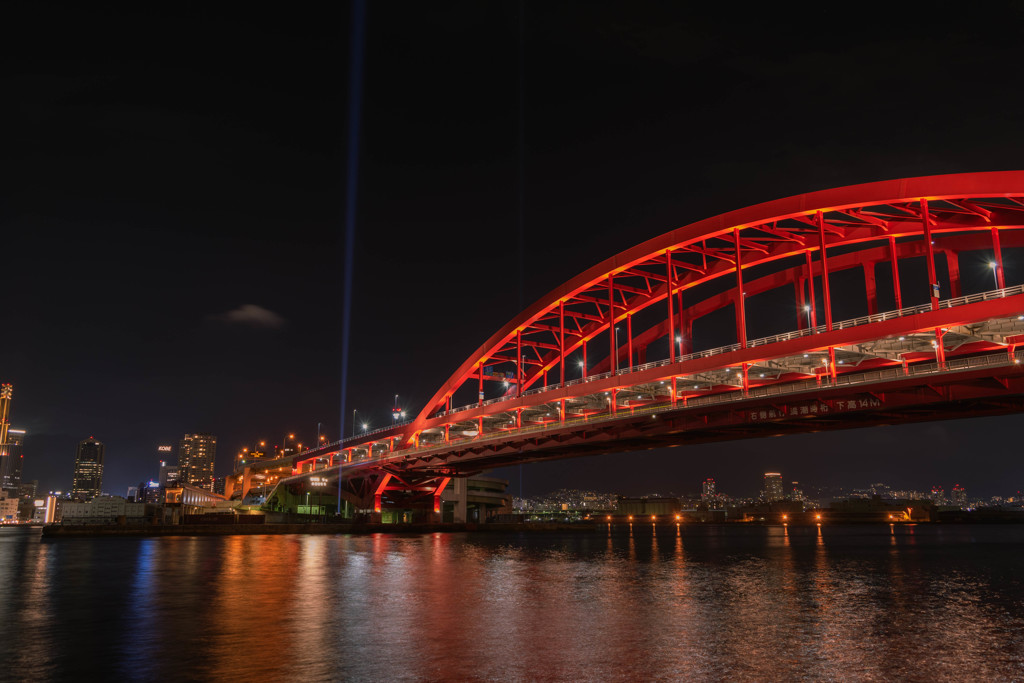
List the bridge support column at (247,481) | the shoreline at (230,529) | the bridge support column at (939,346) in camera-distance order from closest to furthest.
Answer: the bridge support column at (939,346), the shoreline at (230,529), the bridge support column at (247,481)

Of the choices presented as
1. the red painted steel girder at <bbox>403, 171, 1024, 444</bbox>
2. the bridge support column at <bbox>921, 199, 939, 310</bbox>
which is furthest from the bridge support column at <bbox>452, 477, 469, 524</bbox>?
the bridge support column at <bbox>921, 199, 939, 310</bbox>

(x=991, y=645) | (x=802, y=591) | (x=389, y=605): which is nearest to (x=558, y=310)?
(x=802, y=591)

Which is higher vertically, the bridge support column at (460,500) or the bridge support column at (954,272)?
the bridge support column at (954,272)

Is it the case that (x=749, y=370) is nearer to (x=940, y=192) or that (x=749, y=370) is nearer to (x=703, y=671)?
(x=940, y=192)

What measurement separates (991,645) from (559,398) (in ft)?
123

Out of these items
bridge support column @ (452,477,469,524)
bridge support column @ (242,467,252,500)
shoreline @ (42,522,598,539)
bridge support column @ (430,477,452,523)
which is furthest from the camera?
bridge support column @ (242,467,252,500)

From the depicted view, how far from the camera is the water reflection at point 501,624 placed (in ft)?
38.3

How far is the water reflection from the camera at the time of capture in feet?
38.3

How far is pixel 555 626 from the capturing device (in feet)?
50.9

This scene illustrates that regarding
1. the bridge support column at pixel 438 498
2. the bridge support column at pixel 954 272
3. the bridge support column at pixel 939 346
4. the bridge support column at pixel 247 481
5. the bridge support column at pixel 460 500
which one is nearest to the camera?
the bridge support column at pixel 939 346

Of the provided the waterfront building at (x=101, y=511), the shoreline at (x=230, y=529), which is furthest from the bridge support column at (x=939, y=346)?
the waterfront building at (x=101, y=511)

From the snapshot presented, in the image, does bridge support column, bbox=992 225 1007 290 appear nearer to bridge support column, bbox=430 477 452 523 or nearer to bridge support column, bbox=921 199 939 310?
bridge support column, bbox=921 199 939 310

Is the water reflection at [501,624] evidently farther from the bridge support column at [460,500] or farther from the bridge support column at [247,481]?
the bridge support column at [247,481]

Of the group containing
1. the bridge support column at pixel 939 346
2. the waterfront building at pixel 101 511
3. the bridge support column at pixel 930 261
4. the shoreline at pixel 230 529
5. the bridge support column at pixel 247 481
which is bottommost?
the shoreline at pixel 230 529
